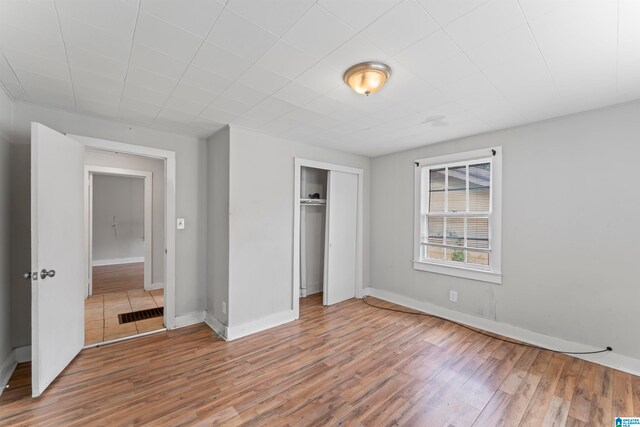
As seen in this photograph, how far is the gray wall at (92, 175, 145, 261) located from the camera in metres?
7.34

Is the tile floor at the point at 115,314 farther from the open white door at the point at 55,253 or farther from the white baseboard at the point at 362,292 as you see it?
the white baseboard at the point at 362,292

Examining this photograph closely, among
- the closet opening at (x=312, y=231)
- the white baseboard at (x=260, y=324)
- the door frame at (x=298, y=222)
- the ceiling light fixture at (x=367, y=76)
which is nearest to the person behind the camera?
the ceiling light fixture at (x=367, y=76)

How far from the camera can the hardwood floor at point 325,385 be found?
6.23 ft

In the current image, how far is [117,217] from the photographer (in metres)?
7.61

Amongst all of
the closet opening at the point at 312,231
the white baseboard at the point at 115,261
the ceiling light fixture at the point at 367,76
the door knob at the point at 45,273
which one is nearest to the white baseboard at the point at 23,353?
the door knob at the point at 45,273

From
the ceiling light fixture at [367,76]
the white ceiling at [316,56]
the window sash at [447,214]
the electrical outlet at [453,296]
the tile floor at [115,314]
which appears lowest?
the tile floor at [115,314]

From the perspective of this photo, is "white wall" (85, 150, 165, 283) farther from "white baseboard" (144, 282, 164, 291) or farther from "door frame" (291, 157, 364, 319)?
"door frame" (291, 157, 364, 319)

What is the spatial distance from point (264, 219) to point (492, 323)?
311cm

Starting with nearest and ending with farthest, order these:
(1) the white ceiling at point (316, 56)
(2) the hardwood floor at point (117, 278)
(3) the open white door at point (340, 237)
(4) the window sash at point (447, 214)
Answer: (1) the white ceiling at point (316, 56), (4) the window sash at point (447, 214), (3) the open white door at point (340, 237), (2) the hardwood floor at point (117, 278)

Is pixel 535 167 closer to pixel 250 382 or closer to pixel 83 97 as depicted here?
pixel 250 382

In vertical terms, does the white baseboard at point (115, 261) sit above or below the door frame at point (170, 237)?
below

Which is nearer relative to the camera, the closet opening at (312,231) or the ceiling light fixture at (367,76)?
the ceiling light fixture at (367,76)

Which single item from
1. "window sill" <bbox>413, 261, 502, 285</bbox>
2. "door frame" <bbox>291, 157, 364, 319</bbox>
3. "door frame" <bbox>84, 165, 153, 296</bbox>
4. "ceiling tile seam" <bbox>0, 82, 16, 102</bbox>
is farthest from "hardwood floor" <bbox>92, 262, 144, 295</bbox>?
"window sill" <bbox>413, 261, 502, 285</bbox>

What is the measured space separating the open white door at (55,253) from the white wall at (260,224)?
145 centimetres
